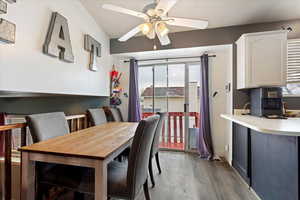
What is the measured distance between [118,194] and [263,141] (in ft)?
5.07

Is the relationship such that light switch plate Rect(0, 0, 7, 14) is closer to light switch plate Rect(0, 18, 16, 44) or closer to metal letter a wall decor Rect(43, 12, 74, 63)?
light switch plate Rect(0, 18, 16, 44)

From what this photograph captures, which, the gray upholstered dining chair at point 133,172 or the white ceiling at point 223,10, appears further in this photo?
the white ceiling at point 223,10

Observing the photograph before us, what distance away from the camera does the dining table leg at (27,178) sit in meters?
1.17

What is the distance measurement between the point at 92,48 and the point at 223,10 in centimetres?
218

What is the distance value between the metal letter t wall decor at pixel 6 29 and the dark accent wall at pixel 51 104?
5.75 ft

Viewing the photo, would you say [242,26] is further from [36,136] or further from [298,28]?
[36,136]

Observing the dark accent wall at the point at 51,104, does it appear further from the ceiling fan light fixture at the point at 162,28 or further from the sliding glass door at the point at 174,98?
the ceiling fan light fixture at the point at 162,28

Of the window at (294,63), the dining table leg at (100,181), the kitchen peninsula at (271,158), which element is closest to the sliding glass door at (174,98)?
the kitchen peninsula at (271,158)

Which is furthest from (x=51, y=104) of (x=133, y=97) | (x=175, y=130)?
(x=175, y=130)

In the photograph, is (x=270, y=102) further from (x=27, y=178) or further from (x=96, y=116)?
(x=27, y=178)

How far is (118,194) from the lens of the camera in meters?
1.16

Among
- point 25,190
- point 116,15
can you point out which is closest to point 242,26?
point 116,15

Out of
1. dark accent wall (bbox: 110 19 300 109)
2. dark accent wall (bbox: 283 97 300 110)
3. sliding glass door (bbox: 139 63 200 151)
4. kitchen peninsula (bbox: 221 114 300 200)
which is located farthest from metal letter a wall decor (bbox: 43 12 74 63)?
dark accent wall (bbox: 283 97 300 110)

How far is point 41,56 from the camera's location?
173 centimetres
